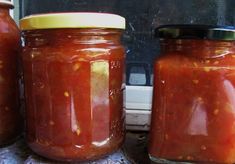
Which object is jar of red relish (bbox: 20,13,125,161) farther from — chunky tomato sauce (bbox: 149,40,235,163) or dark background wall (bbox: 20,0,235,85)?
dark background wall (bbox: 20,0,235,85)

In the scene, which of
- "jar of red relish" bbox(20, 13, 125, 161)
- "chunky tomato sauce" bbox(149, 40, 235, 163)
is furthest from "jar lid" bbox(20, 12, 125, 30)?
"chunky tomato sauce" bbox(149, 40, 235, 163)

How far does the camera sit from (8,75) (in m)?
0.58

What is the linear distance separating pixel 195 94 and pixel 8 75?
32 cm

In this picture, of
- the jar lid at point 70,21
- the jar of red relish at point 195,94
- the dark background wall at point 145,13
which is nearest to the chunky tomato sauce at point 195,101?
the jar of red relish at point 195,94

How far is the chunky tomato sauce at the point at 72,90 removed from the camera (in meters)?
0.49

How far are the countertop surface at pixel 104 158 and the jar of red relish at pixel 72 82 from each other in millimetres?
20

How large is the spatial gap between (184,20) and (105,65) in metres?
0.28

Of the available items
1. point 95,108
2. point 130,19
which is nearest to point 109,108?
point 95,108

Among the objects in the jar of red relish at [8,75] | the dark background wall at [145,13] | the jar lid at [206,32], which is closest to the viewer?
the jar lid at [206,32]

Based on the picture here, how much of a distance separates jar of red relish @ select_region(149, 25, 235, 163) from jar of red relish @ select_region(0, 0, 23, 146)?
26cm

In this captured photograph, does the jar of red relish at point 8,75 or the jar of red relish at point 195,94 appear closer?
the jar of red relish at point 195,94

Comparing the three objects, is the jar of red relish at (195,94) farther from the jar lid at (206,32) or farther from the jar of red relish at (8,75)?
the jar of red relish at (8,75)

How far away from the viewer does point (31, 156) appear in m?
0.56

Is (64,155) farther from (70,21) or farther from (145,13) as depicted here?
(145,13)
